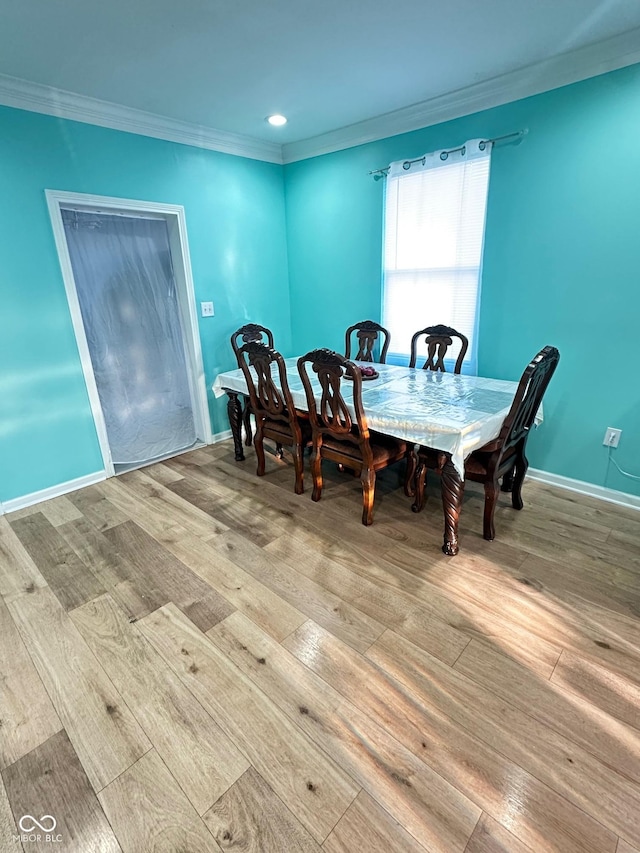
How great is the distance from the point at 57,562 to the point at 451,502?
2.12 m

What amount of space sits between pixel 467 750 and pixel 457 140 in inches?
133

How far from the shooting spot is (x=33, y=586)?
2.02 m

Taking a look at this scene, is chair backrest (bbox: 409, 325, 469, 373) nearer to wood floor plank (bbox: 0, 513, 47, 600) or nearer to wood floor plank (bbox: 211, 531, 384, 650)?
wood floor plank (bbox: 211, 531, 384, 650)

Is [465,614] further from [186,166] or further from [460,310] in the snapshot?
[186,166]

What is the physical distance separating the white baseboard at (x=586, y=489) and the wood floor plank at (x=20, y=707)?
9.66ft

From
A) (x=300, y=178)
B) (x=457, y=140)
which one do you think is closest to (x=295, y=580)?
(x=457, y=140)

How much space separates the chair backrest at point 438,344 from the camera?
293 cm

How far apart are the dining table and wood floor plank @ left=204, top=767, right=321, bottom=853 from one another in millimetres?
1336

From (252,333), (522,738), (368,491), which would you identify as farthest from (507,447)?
(252,333)

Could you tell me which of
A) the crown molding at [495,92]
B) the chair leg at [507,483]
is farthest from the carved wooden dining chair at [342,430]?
the crown molding at [495,92]

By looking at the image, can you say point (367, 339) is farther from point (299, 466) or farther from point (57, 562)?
point (57, 562)

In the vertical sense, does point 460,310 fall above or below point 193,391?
above

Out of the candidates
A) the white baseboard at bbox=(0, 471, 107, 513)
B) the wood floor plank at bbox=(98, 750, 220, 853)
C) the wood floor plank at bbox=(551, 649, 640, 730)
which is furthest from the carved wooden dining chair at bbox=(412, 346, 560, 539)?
the white baseboard at bbox=(0, 471, 107, 513)

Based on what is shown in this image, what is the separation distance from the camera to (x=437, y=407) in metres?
2.19
